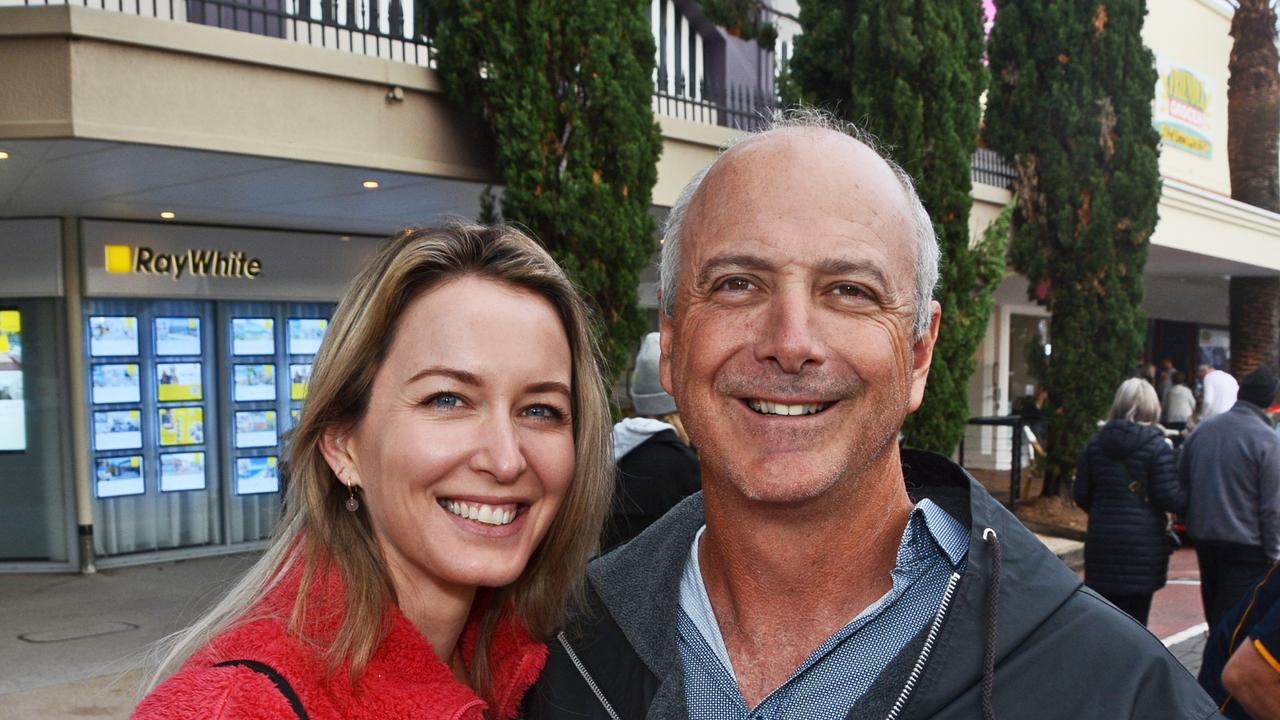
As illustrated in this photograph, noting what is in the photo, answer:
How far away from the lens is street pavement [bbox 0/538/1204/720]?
247 inches

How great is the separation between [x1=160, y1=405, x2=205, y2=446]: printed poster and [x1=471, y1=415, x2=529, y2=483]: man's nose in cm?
963

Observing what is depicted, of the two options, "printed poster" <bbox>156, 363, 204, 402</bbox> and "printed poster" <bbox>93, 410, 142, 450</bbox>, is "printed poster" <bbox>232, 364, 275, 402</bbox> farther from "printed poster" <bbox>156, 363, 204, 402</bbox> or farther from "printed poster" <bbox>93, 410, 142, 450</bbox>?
"printed poster" <bbox>93, 410, 142, 450</bbox>

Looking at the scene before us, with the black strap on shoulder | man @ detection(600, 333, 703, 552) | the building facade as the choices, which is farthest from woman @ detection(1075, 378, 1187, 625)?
the black strap on shoulder

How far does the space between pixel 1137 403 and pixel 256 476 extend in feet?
27.4

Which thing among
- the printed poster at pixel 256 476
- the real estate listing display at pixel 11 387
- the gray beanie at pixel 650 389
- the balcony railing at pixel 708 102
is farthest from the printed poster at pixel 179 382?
the gray beanie at pixel 650 389

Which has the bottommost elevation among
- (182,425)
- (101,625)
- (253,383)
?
(101,625)

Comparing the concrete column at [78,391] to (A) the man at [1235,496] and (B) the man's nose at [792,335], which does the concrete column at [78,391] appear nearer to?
(A) the man at [1235,496]

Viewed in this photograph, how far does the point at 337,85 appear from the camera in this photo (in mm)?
7133

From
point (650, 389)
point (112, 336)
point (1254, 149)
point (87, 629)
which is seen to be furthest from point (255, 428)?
point (1254, 149)

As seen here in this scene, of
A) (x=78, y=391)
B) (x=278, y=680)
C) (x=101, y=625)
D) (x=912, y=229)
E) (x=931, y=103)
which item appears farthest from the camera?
(x=931, y=103)

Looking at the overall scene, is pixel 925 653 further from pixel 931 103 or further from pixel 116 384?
pixel 116 384

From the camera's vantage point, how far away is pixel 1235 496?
623cm

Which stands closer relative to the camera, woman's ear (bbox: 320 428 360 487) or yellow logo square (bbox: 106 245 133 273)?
woman's ear (bbox: 320 428 360 487)

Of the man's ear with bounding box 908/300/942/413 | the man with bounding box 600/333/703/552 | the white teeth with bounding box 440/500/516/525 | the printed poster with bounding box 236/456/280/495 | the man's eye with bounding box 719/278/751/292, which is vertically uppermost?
the man's eye with bounding box 719/278/751/292
